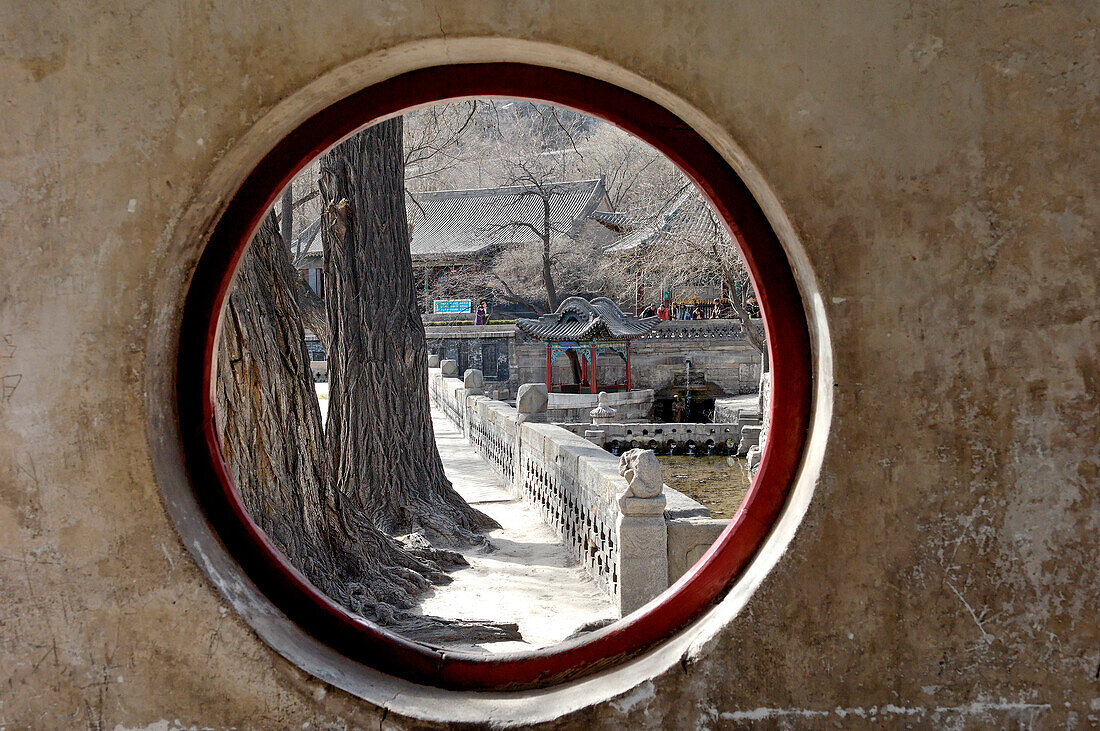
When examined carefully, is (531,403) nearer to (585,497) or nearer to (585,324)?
(585,497)

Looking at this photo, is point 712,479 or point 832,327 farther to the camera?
point 712,479

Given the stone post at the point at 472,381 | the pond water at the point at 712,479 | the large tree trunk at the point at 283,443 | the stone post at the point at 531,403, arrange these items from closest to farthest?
the large tree trunk at the point at 283,443 → the stone post at the point at 531,403 → the pond water at the point at 712,479 → the stone post at the point at 472,381

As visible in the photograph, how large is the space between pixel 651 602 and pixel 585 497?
4.40 metres

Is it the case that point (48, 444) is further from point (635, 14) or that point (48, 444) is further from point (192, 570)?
point (635, 14)

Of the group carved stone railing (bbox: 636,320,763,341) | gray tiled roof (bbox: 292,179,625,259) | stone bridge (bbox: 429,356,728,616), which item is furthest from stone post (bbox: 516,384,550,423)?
gray tiled roof (bbox: 292,179,625,259)

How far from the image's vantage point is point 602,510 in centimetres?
575

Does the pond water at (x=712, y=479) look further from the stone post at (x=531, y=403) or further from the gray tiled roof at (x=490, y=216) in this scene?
the gray tiled roof at (x=490, y=216)

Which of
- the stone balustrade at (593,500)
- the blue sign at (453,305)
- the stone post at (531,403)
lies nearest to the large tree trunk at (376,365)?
the stone balustrade at (593,500)

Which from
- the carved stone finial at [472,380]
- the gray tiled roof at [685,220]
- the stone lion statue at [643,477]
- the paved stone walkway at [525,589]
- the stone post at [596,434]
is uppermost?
the gray tiled roof at [685,220]

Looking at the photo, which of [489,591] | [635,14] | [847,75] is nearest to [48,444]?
[635,14]

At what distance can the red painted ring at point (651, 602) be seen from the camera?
6.03 feet

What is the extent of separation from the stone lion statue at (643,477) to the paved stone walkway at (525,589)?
2.89 ft

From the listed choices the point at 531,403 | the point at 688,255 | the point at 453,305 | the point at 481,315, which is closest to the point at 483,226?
the point at 453,305

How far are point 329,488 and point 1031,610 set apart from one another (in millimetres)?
4123
